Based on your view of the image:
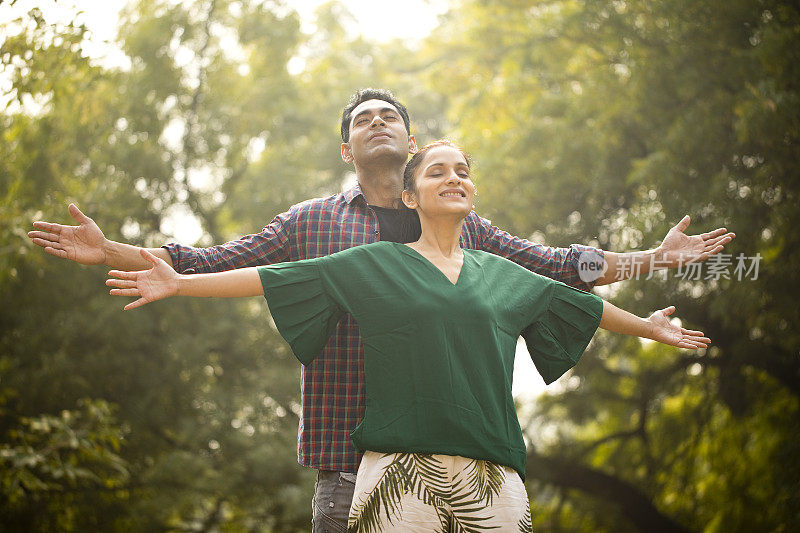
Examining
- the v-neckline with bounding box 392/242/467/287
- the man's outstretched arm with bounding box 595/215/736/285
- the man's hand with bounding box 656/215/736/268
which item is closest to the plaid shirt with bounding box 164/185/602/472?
the man's outstretched arm with bounding box 595/215/736/285

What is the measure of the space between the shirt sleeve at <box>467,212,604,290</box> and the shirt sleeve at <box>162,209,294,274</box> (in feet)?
2.03

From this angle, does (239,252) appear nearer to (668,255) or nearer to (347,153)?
(347,153)

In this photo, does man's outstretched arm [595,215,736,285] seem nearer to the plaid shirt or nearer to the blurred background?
the plaid shirt

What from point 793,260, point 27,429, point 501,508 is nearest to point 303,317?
point 501,508

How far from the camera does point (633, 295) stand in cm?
640

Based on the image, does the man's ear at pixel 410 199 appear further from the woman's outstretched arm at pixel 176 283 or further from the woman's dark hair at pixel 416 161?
the woman's outstretched arm at pixel 176 283

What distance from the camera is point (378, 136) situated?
2611mm

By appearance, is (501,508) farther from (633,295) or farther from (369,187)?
(633,295)

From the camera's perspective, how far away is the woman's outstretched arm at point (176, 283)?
1819 millimetres

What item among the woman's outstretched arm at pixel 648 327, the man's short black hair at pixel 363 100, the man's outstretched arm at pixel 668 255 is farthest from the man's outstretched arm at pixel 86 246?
the man's outstretched arm at pixel 668 255

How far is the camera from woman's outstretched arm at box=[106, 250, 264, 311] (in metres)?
1.82

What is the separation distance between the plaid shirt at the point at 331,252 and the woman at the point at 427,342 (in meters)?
0.33

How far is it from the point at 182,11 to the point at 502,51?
3.76 m

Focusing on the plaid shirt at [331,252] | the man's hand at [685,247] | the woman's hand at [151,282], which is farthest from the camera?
the man's hand at [685,247]
